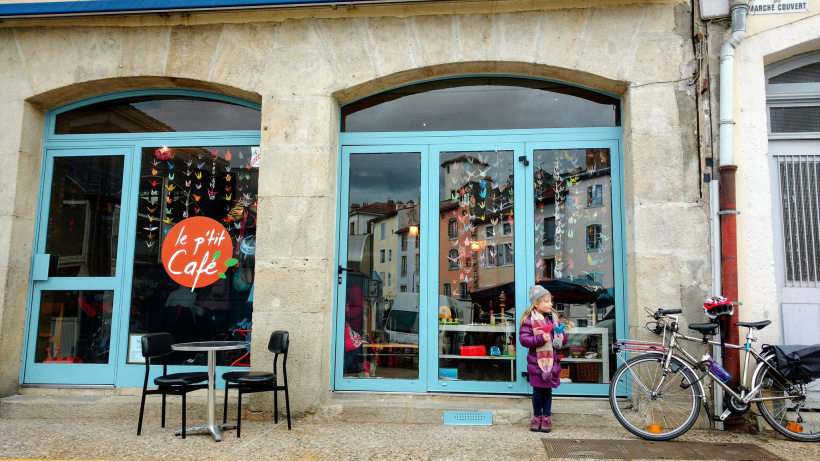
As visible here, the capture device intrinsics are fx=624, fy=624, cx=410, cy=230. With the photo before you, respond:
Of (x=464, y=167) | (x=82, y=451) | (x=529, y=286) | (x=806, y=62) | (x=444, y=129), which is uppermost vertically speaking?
(x=806, y=62)

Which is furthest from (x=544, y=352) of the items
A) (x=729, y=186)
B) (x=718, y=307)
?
(x=729, y=186)

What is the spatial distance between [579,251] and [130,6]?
5299mm

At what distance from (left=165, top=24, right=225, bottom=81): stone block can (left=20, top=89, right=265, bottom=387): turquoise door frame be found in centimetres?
42

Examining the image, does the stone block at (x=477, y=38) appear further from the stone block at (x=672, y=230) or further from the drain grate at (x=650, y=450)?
the drain grate at (x=650, y=450)

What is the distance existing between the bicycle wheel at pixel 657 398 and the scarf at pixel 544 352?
55 cm

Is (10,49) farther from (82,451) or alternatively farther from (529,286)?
(529,286)

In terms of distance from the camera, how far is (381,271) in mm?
6641

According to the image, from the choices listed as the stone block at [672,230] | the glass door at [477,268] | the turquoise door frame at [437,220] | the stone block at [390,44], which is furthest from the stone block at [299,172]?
the stone block at [672,230]

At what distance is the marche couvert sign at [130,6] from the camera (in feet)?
20.7

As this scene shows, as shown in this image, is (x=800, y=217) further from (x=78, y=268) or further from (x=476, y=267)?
(x=78, y=268)

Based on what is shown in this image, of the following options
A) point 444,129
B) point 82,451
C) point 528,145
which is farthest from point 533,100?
point 82,451

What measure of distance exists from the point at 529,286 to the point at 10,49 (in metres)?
6.31

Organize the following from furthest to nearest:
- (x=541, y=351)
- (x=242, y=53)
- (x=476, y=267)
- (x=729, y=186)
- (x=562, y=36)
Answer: (x=242, y=53) → (x=476, y=267) → (x=562, y=36) → (x=729, y=186) → (x=541, y=351)

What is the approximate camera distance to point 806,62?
252 inches
